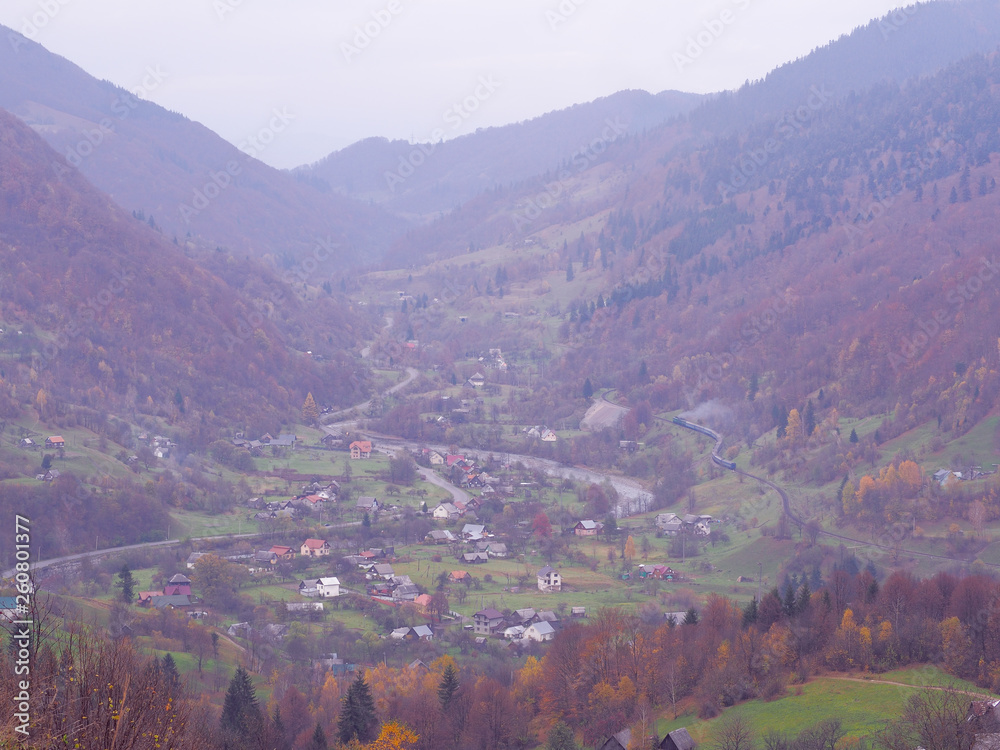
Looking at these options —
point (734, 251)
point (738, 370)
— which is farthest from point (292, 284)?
point (738, 370)

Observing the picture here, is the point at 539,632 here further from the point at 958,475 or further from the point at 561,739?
the point at 958,475

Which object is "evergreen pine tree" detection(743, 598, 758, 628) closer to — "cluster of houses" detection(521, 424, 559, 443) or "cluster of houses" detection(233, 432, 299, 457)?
"cluster of houses" detection(233, 432, 299, 457)

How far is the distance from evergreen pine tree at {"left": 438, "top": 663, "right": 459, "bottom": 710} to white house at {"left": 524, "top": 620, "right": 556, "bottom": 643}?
34.7ft

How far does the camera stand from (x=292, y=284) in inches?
5054

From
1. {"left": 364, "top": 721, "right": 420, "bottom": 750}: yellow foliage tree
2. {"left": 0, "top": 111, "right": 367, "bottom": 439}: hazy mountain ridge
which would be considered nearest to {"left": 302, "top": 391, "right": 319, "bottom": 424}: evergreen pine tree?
{"left": 0, "top": 111, "right": 367, "bottom": 439}: hazy mountain ridge

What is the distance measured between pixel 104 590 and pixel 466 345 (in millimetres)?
79186

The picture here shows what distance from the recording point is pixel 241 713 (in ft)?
86.9

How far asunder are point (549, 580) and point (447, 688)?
18339mm

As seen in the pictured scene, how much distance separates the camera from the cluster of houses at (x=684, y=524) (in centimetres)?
5509

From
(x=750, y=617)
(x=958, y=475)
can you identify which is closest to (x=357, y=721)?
(x=750, y=617)

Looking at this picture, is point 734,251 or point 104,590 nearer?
point 104,590

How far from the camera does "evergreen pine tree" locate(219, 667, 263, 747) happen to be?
2527 cm

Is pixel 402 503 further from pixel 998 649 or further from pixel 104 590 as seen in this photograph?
pixel 998 649

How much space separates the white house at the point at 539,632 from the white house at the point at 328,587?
9.73 m
